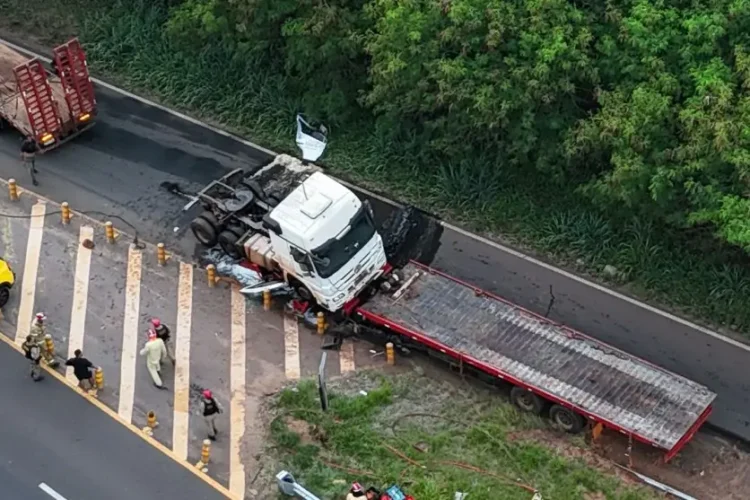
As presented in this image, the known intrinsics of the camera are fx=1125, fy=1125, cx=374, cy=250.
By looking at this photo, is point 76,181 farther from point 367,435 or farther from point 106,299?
point 367,435

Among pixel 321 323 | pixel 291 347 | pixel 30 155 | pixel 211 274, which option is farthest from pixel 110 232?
pixel 321 323

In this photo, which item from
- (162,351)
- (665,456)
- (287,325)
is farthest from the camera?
(287,325)

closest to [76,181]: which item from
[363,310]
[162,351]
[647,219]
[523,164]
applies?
[162,351]

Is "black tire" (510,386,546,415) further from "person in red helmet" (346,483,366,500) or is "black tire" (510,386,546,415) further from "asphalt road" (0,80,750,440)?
"person in red helmet" (346,483,366,500)

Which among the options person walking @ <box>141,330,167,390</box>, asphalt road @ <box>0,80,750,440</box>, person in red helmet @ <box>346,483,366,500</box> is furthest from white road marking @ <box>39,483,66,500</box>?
asphalt road @ <box>0,80,750,440</box>

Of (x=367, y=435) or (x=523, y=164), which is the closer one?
(x=367, y=435)
